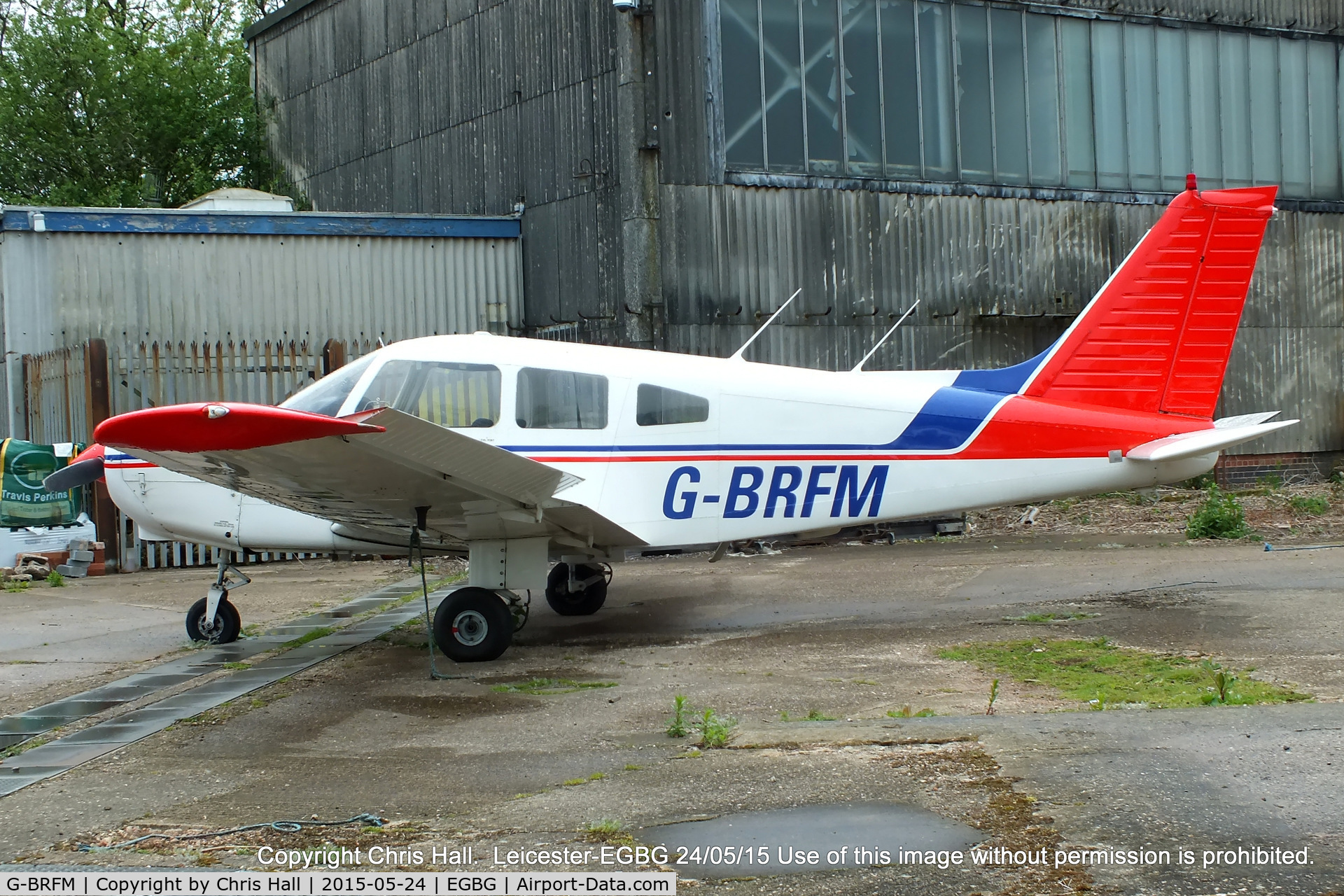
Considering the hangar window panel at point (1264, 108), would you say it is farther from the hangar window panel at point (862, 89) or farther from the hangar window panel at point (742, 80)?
the hangar window panel at point (742, 80)

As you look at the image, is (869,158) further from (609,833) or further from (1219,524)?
(609,833)

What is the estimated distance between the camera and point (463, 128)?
1820cm

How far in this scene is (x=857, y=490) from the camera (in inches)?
328

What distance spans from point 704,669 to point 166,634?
504 centimetres

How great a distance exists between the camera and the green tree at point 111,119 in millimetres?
26125

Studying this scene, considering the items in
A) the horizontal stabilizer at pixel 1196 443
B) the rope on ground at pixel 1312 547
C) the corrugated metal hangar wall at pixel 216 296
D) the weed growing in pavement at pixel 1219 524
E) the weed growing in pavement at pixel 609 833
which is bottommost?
the weed growing in pavement at pixel 609 833

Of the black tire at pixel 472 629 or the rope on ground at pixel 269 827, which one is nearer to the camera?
the rope on ground at pixel 269 827

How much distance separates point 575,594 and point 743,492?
231cm

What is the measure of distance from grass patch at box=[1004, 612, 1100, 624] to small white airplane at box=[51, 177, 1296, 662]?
0.89m

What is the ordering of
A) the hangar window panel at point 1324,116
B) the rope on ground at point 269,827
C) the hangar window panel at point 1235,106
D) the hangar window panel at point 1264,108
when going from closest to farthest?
the rope on ground at point 269,827 < the hangar window panel at point 1235,106 < the hangar window panel at point 1264,108 < the hangar window panel at point 1324,116

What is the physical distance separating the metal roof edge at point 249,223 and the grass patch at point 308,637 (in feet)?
28.0

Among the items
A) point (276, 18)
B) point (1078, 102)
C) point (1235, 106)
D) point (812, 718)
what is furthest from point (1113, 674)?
point (276, 18)

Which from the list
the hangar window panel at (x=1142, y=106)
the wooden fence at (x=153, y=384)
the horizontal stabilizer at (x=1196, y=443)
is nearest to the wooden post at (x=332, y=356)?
the wooden fence at (x=153, y=384)

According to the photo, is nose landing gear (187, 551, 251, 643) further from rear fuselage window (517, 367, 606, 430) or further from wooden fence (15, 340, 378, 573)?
wooden fence (15, 340, 378, 573)
